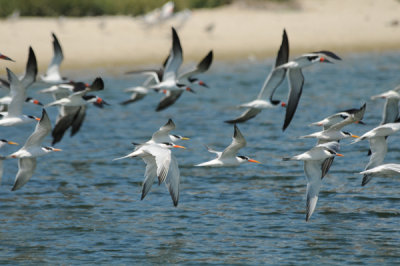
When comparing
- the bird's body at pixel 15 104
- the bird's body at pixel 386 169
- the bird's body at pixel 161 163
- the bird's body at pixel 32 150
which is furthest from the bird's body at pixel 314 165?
the bird's body at pixel 15 104

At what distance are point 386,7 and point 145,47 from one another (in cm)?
1215

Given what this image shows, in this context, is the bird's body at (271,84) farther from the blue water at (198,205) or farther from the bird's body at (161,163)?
the blue water at (198,205)

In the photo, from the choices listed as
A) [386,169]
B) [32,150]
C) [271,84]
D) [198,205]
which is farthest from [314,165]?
[32,150]

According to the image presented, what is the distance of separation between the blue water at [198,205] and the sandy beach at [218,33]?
329 centimetres

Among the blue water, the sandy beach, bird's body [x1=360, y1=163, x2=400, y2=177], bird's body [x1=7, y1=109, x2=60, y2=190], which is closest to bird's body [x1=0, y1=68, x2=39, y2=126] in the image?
bird's body [x1=7, y1=109, x2=60, y2=190]

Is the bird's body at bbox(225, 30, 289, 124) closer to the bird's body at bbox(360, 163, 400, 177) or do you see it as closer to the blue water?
the blue water

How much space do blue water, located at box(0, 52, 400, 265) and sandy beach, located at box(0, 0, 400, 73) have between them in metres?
3.29

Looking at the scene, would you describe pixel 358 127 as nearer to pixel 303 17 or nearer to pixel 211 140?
pixel 211 140

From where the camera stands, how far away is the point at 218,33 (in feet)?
80.6

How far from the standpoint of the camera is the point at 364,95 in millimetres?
20328

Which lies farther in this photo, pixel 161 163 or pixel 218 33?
pixel 218 33

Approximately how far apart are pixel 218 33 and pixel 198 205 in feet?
45.8

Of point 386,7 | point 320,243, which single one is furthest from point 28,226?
point 386,7

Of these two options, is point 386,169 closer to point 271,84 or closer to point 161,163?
point 271,84
